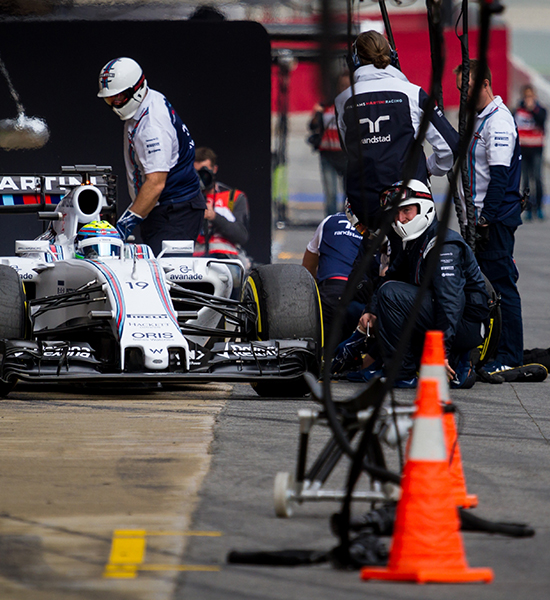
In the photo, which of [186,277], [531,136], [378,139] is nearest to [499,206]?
[378,139]

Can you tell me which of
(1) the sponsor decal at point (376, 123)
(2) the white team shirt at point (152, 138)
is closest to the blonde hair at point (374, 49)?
(1) the sponsor decal at point (376, 123)

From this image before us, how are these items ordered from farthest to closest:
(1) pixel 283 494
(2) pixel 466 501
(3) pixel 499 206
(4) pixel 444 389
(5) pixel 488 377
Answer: (3) pixel 499 206, (5) pixel 488 377, (2) pixel 466 501, (4) pixel 444 389, (1) pixel 283 494

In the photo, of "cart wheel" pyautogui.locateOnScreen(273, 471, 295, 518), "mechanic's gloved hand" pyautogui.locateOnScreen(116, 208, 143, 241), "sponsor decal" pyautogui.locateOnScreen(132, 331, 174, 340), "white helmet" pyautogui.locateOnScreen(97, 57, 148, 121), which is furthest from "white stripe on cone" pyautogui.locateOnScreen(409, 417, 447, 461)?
"white helmet" pyautogui.locateOnScreen(97, 57, 148, 121)

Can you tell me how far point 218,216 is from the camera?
1063 cm

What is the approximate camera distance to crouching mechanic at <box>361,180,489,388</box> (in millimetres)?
6559

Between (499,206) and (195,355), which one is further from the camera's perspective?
(499,206)

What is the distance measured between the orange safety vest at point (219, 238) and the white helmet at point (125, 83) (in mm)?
2458

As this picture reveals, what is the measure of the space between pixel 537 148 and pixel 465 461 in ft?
51.1

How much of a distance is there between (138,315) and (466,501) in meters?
2.51

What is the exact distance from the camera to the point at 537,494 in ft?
14.5

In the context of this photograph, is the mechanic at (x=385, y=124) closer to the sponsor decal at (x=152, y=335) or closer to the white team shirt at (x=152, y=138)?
the white team shirt at (x=152, y=138)

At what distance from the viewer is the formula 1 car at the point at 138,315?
5961 millimetres

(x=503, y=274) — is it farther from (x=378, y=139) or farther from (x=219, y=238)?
(x=219, y=238)

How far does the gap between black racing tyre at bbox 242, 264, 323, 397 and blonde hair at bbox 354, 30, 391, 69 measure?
1.55m
